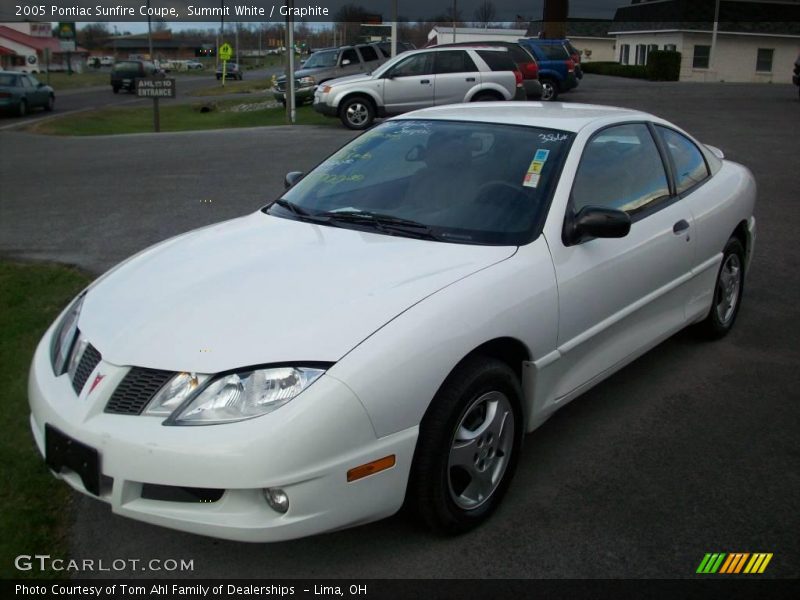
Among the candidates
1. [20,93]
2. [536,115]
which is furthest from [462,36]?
[536,115]

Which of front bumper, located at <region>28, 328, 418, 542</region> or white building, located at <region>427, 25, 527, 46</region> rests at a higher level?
white building, located at <region>427, 25, 527, 46</region>

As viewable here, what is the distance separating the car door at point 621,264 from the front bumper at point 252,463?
129 centimetres

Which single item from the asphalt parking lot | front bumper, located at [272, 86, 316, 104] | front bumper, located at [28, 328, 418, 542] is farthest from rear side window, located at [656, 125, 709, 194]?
front bumper, located at [272, 86, 316, 104]

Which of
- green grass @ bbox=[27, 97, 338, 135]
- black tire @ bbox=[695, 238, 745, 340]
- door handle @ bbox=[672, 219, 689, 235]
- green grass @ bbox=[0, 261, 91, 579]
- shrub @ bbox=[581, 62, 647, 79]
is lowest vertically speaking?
green grass @ bbox=[27, 97, 338, 135]

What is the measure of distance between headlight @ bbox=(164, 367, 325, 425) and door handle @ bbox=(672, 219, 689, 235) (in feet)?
8.77

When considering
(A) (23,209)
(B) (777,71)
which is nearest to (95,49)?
(B) (777,71)

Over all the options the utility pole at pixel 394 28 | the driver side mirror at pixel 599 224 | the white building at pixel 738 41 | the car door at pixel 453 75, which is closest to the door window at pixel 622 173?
the driver side mirror at pixel 599 224

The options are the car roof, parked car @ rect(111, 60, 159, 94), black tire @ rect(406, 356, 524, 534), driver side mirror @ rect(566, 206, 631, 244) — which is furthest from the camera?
parked car @ rect(111, 60, 159, 94)

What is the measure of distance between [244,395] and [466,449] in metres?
0.95

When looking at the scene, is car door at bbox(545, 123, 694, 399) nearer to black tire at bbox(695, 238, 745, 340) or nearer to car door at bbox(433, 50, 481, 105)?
black tire at bbox(695, 238, 745, 340)

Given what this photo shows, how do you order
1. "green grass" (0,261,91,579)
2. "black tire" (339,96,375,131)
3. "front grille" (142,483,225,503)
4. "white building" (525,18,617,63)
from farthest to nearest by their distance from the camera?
"white building" (525,18,617,63) → "black tire" (339,96,375,131) → "green grass" (0,261,91,579) → "front grille" (142,483,225,503)

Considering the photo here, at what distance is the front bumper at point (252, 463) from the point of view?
2695 mm

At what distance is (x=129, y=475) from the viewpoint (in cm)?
278

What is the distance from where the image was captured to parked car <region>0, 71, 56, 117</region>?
90.4 ft
